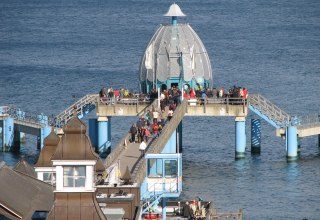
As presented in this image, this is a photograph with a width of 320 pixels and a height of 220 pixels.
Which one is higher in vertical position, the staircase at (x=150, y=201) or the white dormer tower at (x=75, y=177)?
the white dormer tower at (x=75, y=177)

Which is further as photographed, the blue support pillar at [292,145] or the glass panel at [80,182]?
the blue support pillar at [292,145]

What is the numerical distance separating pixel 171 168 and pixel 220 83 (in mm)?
61868

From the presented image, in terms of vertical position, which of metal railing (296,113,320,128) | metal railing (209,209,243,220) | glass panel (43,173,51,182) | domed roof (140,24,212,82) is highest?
domed roof (140,24,212,82)

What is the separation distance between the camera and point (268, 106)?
3947 inches

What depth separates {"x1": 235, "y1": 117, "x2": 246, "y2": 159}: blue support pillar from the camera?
97.8 meters

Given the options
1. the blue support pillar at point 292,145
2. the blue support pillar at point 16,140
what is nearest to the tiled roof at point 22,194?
the blue support pillar at point 292,145

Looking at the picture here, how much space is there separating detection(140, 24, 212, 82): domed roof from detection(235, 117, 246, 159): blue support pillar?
4879 mm

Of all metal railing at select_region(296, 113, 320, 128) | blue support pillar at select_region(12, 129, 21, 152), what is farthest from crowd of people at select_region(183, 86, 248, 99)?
blue support pillar at select_region(12, 129, 21, 152)

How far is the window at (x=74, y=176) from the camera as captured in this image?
43031 millimetres

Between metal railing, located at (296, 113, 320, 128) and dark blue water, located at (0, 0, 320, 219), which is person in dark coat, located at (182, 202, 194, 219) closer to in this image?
dark blue water, located at (0, 0, 320, 219)

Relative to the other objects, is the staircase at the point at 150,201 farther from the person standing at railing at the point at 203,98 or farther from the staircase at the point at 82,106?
the staircase at the point at 82,106

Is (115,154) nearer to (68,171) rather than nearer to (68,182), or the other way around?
(68,171)

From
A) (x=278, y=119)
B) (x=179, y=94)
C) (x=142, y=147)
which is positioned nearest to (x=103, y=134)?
(x=179, y=94)

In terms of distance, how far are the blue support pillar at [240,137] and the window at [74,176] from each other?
54.5 metres
